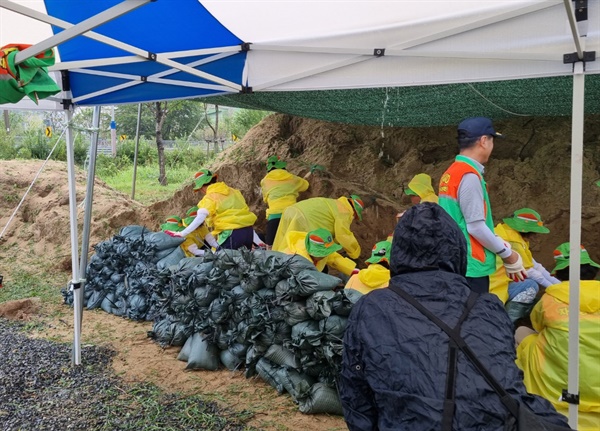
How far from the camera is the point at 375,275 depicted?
3520mm

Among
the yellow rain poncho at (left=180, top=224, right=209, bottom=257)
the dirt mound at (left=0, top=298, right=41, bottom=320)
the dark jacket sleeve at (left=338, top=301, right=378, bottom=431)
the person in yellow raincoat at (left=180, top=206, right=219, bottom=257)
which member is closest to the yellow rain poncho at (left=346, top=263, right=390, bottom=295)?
the dark jacket sleeve at (left=338, top=301, right=378, bottom=431)

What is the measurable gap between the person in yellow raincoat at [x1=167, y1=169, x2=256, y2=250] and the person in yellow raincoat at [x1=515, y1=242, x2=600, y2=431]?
3.45 metres

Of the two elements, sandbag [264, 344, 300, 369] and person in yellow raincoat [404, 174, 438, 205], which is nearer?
sandbag [264, 344, 300, 369]

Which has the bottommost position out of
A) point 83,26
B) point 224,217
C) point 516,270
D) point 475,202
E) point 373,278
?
point 373,278

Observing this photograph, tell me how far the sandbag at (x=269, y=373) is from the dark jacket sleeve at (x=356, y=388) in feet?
7.31

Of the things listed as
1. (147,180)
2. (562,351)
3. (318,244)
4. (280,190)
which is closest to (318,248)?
(318,244)

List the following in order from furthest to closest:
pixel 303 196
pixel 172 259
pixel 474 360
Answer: pixel 303 196 < pixel 172 259 < pixel 474 360

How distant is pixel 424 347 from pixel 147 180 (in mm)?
16354

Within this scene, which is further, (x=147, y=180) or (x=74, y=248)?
(x=147, y=180)

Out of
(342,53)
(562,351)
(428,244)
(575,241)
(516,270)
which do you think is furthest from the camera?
(342,53)

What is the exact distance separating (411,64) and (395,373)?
2.04 metres

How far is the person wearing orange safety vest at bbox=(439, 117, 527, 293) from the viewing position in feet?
9.55

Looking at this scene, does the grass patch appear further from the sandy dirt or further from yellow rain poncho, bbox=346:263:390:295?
yellow rain poncho, bbox=346:263:390:295

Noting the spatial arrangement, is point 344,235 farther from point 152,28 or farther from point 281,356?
point 152,28
